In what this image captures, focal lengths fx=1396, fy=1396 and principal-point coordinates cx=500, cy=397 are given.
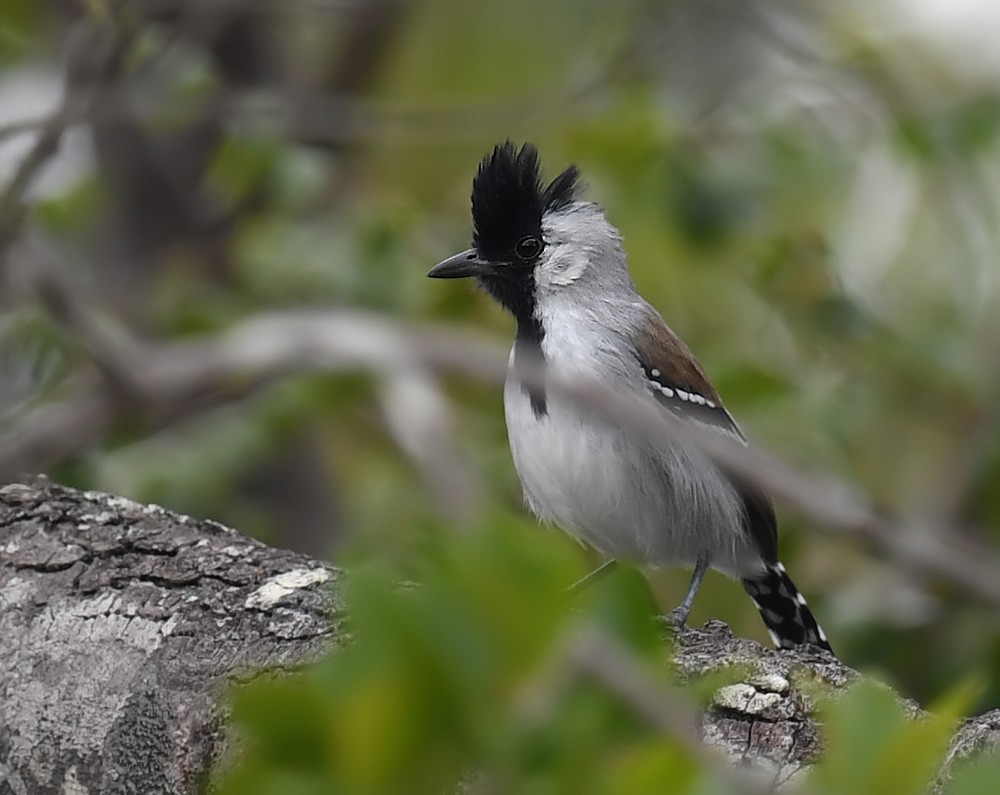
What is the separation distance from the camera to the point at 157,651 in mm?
3131

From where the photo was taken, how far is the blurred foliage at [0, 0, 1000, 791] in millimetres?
5418

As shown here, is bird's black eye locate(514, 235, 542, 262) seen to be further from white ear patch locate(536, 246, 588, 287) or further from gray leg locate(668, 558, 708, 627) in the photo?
gray leg locate(668, 558, 708, 627)

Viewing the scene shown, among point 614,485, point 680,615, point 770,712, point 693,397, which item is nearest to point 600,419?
point 614,485

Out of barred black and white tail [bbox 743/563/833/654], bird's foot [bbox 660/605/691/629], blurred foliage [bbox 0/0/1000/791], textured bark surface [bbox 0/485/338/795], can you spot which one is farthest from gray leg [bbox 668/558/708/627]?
textured bark surface [bbox 0/485/338/795]

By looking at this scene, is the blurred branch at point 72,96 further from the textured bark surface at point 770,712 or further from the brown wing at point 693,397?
the textured bark surface at point 770,712

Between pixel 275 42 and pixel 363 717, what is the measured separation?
8.16 m

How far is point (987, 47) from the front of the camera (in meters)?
8.14

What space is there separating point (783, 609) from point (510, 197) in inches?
74.0

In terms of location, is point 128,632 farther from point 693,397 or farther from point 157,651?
point 693,397

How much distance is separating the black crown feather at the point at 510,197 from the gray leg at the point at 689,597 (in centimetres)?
136

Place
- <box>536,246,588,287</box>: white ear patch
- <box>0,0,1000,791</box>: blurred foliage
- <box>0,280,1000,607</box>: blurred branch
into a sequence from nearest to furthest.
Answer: <box>0,280,1000,607</box>: blurred branch → <box>536,246,588,287</box>: white ear patch → <box>0,0,1000,791</box>: blurred foliage

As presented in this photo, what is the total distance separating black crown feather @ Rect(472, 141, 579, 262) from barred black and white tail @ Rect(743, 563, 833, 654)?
1571mm

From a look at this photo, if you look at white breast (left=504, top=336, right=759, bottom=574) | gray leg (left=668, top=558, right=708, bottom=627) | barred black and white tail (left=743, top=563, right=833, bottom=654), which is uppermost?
white breast (left=504, top=336, right=759, bottom=574)

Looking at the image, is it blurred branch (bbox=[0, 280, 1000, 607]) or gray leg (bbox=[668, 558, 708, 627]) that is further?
gray leg (bbox=[668, 558, 708, 627])
